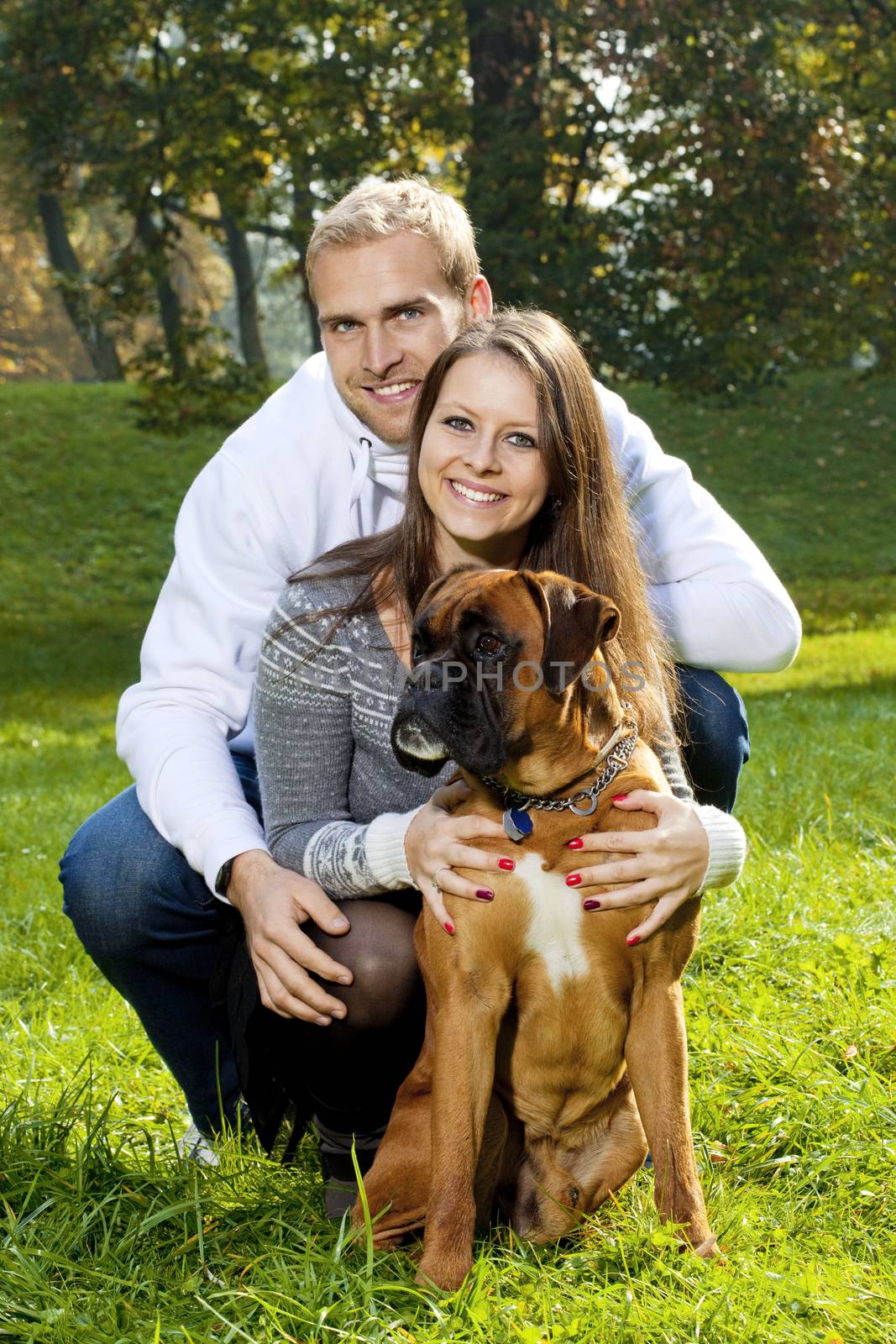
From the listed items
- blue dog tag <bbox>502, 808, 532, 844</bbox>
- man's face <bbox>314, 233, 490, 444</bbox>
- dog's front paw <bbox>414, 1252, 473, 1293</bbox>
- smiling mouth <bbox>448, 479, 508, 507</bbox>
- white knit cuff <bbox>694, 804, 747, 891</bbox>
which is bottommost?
dog's front paw <bbox>414, 1252, 473, 1293</bbox>

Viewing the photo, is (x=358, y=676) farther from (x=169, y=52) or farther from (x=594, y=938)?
(x=169, y=52)

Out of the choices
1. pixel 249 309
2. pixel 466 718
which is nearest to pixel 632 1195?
pixel 466 718

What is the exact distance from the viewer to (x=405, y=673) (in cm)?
286

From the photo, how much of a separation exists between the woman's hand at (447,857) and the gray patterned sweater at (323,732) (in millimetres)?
200

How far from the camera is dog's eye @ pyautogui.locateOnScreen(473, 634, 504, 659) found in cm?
245

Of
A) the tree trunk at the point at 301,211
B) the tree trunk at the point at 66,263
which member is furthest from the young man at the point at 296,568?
the tree trunk at the point at 66,263

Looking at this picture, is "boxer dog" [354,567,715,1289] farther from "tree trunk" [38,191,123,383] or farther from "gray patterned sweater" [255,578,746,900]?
"tree trunk" [38,191,123,383]

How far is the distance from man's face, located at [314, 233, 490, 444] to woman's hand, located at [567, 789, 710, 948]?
4.06ft

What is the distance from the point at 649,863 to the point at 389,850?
0.54 m

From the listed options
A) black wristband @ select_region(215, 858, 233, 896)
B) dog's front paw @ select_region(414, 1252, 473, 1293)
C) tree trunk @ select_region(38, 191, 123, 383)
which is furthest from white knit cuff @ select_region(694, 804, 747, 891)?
tree trunk @ select_region(38, 191, 123, 383)

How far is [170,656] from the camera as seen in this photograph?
3.30m

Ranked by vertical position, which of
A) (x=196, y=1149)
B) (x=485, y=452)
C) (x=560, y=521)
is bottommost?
(x=196, y=1149)

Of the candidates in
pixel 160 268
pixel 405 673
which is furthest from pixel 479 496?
pixel 160 268

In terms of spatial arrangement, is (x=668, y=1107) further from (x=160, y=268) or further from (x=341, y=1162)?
(x=160, y=268)
